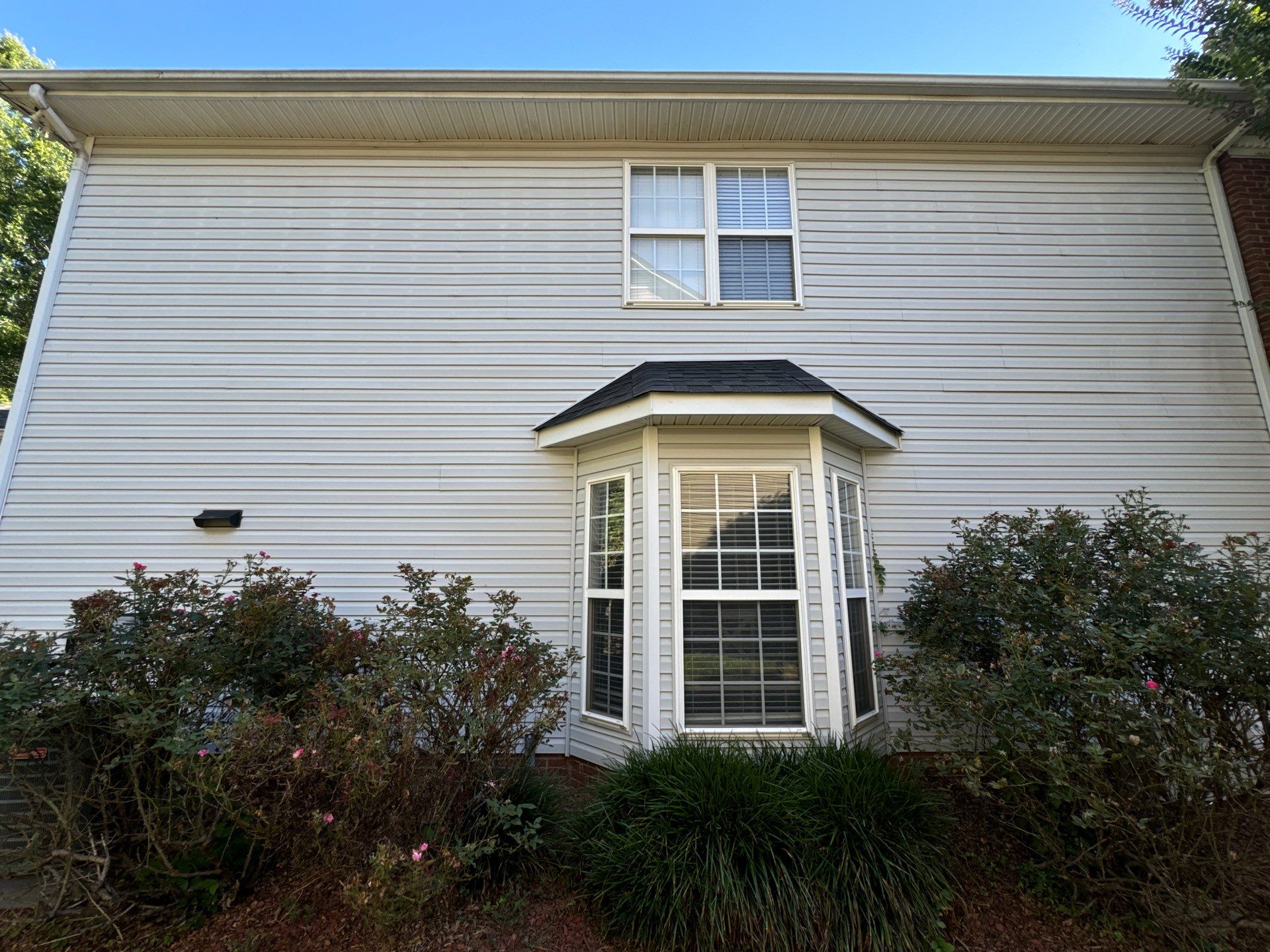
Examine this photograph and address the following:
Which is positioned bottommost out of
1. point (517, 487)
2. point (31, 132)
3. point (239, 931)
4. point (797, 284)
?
point (239, 931)

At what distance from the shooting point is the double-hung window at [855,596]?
170 inches

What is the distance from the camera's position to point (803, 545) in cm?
416

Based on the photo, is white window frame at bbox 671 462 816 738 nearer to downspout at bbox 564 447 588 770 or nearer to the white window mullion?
downspout at bbox 564 447 588 770


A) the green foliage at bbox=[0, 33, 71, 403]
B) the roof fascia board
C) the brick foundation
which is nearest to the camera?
the brick foundation

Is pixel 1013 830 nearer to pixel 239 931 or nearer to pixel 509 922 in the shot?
pixel 509 922

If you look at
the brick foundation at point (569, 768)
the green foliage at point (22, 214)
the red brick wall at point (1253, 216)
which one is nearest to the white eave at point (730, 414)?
the brick foundation at point (569, 768)

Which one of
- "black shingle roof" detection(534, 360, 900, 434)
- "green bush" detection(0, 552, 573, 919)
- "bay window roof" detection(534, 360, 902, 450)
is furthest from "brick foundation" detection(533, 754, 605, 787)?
"black shingle roof" detection(534, 360, 900, 434)

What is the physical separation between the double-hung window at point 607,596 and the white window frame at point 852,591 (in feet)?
5.35

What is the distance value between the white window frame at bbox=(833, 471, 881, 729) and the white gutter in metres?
7.80

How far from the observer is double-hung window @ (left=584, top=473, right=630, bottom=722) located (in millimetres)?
4293

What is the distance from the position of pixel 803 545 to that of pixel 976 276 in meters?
3.50

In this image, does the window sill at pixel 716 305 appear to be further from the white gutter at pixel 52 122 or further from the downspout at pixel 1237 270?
the white gutter at pixel 52 122

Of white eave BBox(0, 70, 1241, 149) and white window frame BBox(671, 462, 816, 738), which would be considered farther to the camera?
white eave BBox(0, 70, 1241, 149)

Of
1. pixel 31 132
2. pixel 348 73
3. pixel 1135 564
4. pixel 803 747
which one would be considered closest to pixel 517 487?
pixel 803 747
